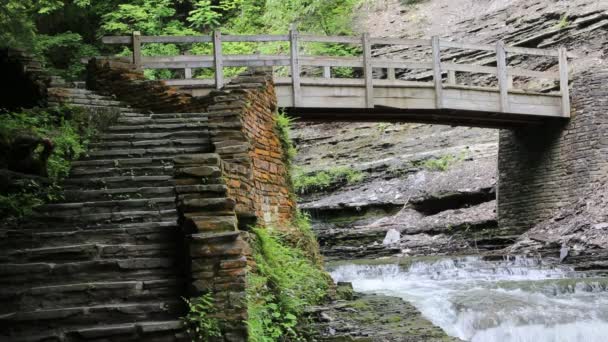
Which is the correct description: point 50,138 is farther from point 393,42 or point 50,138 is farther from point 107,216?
point 393,42

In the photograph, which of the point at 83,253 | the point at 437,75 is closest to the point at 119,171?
the point at 83,253

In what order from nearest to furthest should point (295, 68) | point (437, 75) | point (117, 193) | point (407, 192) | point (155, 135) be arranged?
1. point (117, 193)
2. point (155, 135)
3. point (295, 68)
4. point (437, 75)
5. point (407, 192)

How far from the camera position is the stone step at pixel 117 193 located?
763 centimetres

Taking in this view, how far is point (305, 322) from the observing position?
653cm

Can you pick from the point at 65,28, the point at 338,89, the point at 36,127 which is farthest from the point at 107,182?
the point at 65,28

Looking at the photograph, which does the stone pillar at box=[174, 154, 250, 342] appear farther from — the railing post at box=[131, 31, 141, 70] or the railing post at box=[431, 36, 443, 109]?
the railing post at box=[431, 36, 443, 109]

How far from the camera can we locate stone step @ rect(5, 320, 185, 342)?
516 cm

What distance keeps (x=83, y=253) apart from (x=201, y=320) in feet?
5.28

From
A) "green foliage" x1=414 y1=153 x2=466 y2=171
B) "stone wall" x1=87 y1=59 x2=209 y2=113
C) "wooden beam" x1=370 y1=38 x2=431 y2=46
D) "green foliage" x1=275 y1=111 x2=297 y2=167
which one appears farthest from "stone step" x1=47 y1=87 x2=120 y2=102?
"green foliage" x1=414 y1=153 x2=466 y2=171

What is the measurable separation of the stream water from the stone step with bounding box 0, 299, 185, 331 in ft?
13.7

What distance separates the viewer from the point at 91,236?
6523 millimetres

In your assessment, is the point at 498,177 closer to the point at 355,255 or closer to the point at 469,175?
the point at 469,175

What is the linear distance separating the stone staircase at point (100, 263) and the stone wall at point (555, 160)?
11.8 m

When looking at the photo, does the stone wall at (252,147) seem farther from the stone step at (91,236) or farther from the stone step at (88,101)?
the stone step at (88,101)
